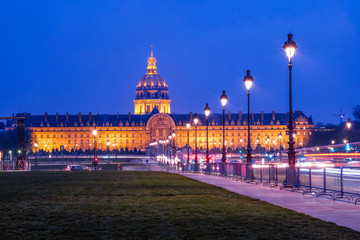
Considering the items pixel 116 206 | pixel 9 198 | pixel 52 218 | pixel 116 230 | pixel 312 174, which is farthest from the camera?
pixel 312 174

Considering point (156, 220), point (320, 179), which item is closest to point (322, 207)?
point (320, 179)

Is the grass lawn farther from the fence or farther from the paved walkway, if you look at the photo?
the fence

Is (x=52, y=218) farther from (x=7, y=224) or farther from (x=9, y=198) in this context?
(x=9, y=198)

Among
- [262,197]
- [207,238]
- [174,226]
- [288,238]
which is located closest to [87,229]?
[174,226]

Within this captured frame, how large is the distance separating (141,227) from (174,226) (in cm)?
64

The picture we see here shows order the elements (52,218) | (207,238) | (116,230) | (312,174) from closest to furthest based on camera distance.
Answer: (207,238)
(116,230)
(52,218)
(312,174)

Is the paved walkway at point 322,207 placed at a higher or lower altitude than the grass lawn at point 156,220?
lower

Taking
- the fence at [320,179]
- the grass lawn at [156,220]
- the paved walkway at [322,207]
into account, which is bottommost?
the paved walkway at [322,207]

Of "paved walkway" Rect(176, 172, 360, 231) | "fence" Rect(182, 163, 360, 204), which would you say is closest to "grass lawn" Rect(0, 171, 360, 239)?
"paved walkway" Rect(176, 172, 360, 231)

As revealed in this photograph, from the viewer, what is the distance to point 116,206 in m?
18.1

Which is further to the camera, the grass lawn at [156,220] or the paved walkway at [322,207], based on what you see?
the paved walkway at [322,207]

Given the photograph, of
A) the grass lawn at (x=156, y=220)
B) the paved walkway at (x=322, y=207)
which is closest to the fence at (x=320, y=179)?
the paved walkway at (x=322, y=207)

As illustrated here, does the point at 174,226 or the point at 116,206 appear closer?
the point at 174,226

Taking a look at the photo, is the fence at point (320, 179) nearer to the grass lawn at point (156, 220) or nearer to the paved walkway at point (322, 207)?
the paved walkway at point (322, 207)
